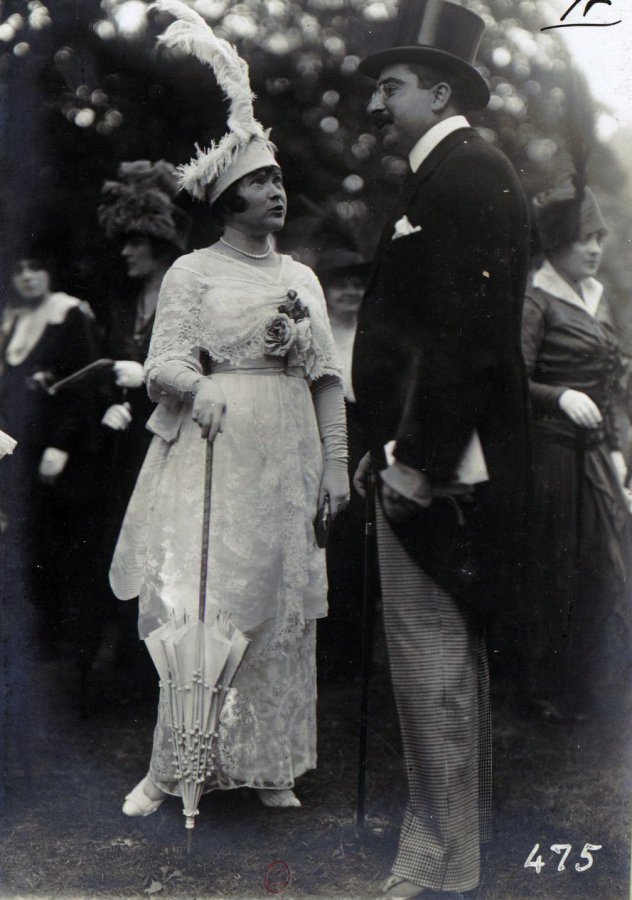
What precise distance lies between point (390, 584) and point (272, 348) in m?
1.08

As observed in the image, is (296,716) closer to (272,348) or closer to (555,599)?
(555,599)

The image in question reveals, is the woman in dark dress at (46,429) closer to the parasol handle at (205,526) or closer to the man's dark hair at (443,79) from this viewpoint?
the parasol handle at (205,526)

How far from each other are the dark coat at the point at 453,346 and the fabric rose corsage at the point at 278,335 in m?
0.34

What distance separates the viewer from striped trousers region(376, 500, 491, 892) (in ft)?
14.5

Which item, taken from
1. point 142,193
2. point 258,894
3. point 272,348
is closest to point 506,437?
point 272,348

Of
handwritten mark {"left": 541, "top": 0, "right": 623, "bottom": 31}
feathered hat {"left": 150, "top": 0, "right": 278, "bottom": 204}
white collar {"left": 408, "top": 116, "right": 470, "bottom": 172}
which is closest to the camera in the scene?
feathered hat {"left": 150, "top": 0, "right": 278, "bottom": 204}

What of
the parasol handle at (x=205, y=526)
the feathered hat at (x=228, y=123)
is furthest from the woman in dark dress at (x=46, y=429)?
the feathered hat at (x=228, y=123)

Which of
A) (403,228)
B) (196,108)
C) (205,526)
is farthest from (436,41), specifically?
(205,526)

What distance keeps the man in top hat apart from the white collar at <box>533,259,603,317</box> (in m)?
0.16

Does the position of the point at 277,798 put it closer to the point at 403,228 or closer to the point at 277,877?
the point at 277,877

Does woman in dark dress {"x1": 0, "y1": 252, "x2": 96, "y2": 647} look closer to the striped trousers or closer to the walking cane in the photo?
the walking cane

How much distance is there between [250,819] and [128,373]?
1897mm
